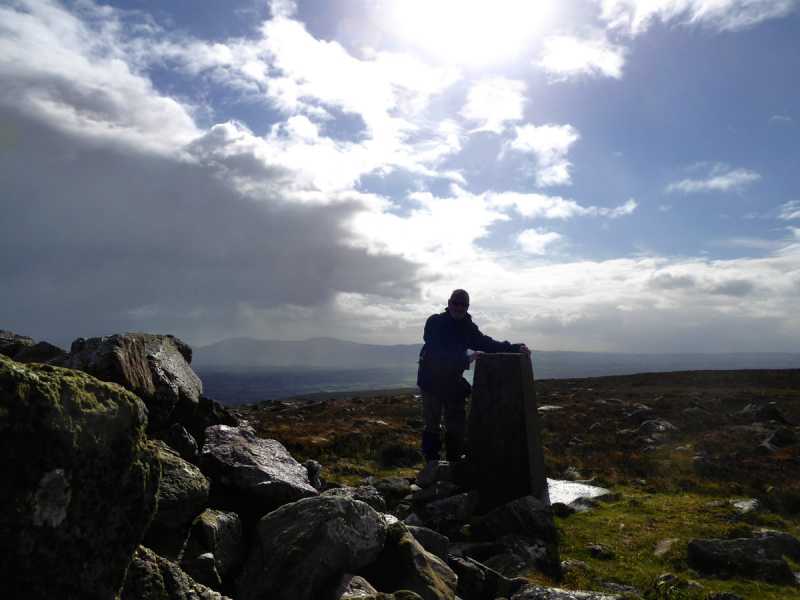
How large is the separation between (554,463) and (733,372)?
50.2m

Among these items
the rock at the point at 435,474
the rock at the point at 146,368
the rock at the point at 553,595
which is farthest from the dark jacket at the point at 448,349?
the rock at the point at 553,595

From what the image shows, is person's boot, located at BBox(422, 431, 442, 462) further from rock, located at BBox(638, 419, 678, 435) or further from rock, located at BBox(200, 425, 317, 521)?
rock, located at BBox(638, 419, 678, 435)

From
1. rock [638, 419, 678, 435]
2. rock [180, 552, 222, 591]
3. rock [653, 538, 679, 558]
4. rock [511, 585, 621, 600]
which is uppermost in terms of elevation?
rock [180, 552, 222, 591]

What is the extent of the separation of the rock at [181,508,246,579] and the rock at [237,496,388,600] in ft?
0.82

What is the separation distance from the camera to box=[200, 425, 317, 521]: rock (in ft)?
22.8

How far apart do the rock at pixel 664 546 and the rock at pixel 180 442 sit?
7395 mm

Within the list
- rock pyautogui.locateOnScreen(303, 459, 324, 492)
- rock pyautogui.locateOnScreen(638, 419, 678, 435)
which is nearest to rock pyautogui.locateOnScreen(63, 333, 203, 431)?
rock pyautogui.locateOnScreen(303, 459, 324, 492)

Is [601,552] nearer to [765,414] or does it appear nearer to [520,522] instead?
[520,522]

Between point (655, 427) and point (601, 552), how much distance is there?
16739 mm

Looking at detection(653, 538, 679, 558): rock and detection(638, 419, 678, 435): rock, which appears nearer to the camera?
detection(653, 538, 679, 558): rock

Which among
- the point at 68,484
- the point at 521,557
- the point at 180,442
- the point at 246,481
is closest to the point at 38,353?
the point at 180,442

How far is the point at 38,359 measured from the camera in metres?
8.63

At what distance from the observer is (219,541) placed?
585cm

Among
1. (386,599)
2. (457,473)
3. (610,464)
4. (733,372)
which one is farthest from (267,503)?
(733,372)
